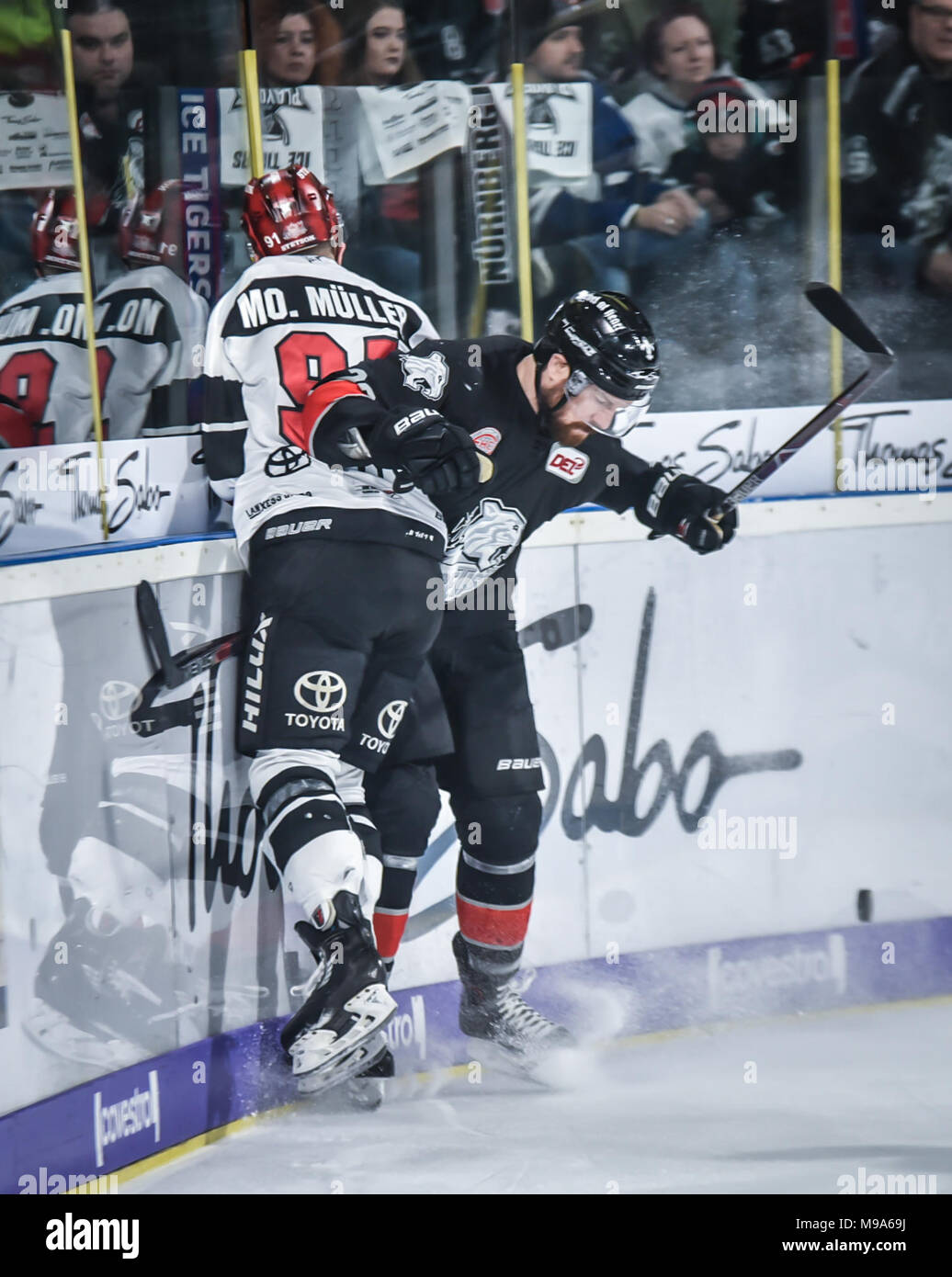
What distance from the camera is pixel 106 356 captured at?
3.10m

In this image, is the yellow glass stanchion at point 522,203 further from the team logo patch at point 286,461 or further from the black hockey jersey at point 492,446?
the team logo patch at point 286,461

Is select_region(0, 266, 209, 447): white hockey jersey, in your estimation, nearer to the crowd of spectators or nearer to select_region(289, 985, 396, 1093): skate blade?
the crowd of spectators

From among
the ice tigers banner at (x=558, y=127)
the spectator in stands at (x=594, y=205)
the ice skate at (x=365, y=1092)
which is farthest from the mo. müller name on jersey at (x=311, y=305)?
the ice skate at (x=365, y=1092)

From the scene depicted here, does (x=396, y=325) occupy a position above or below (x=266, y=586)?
above

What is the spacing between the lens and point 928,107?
12.7ft

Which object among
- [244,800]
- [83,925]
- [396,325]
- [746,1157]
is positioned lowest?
[746,1157]

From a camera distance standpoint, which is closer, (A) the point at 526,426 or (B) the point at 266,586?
(B) the point at 266,586

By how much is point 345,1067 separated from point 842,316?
223 centimetres

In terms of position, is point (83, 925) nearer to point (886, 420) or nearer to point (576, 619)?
point (576, 619)

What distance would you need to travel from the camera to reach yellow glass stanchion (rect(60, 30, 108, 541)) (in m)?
3.01

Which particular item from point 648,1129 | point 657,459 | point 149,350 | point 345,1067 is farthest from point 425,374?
point 648,1129
